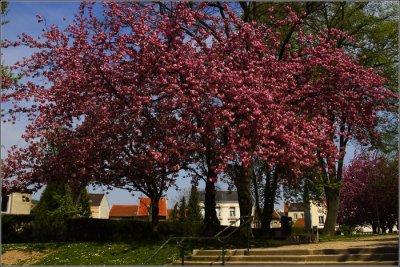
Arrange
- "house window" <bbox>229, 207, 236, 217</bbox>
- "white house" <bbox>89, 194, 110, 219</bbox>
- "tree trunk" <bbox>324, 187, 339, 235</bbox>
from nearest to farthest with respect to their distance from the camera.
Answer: "tree trunk" <bbox>324, 187, 339, 235</bbox>, "white house" <bbox>89, 194, 110, 219</bbox>, "house window" <bbox>229, 207, 236, 217</bbox>

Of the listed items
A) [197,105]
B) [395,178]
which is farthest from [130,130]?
[395,178]

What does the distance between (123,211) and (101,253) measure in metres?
73.0

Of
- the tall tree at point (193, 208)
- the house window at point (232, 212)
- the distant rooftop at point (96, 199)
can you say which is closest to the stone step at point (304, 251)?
the tall tree at point (193, 208)

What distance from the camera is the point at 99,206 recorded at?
3273 inches

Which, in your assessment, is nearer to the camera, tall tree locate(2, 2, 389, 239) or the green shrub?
tall tree locate(2, 2, 389, 239)

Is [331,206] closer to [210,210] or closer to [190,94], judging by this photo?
[210,210]

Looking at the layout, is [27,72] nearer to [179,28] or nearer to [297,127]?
[179,28]

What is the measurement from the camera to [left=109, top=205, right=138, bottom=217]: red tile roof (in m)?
86.1

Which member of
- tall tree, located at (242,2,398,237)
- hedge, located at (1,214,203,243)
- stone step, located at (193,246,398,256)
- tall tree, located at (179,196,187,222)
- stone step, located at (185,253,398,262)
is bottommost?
stone step, located at (185,253,398,262)

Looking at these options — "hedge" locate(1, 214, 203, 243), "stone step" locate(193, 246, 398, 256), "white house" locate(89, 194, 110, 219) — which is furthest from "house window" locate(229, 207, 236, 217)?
"stone step" locate(193, 246, 398, 256)

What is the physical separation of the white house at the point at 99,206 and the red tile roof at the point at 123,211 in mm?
1285

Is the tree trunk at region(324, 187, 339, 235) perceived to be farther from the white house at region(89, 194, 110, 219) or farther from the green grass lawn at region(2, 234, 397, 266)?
the white house at region(89, 194, 110, 219)

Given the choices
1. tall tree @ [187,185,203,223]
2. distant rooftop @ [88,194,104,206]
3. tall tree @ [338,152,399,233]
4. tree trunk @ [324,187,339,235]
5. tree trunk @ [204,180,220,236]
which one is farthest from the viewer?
distant rooftop @ [88,194,104,206]

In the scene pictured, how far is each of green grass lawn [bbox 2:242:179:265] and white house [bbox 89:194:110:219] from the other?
6500 cm
